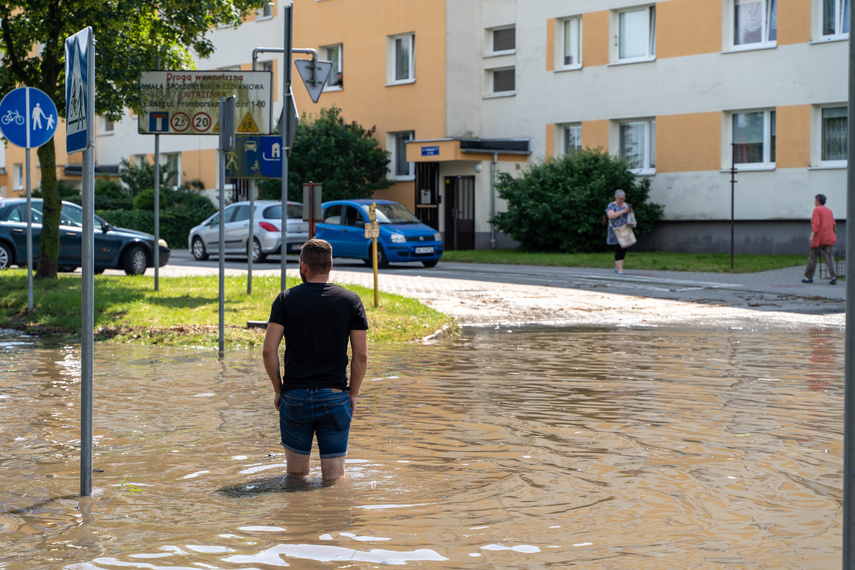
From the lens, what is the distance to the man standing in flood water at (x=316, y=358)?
19.3ft

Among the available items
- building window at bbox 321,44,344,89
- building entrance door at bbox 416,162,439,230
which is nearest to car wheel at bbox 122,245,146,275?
building entrance door at bbox 416,162,439,230

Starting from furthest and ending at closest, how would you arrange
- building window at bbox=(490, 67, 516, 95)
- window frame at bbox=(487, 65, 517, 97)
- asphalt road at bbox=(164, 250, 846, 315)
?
building window at bbox=(490, 67, 516, 95) → window frame at bbox=(487, 65, 517, 97) → asphalt road at bbox=(164, 250, 846, 315)

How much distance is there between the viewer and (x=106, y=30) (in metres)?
16.9

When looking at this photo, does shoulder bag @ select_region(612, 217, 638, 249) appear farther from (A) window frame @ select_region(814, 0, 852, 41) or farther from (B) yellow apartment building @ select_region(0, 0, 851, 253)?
(A) window frame @ select_region(814, 0, 852, 41)

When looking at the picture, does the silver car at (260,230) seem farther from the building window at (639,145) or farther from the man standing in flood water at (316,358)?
the man standing in flood water at (316,358)

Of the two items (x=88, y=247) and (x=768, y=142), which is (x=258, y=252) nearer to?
(x=768, y=142)

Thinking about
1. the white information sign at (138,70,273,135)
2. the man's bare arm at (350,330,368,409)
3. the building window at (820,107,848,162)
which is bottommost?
the man's bare arm at (350,330,368,409)

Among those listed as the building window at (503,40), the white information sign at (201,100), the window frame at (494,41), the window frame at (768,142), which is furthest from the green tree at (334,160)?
the white information sign at (201,100)

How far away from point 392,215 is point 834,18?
38.6ft

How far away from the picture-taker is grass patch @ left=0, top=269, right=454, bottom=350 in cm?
1336

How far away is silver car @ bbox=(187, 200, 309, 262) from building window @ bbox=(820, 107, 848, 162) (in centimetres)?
1313

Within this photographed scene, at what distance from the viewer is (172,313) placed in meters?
14.5

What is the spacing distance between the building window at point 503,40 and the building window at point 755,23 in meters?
8.12

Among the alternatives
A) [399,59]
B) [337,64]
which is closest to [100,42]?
[399,59]
